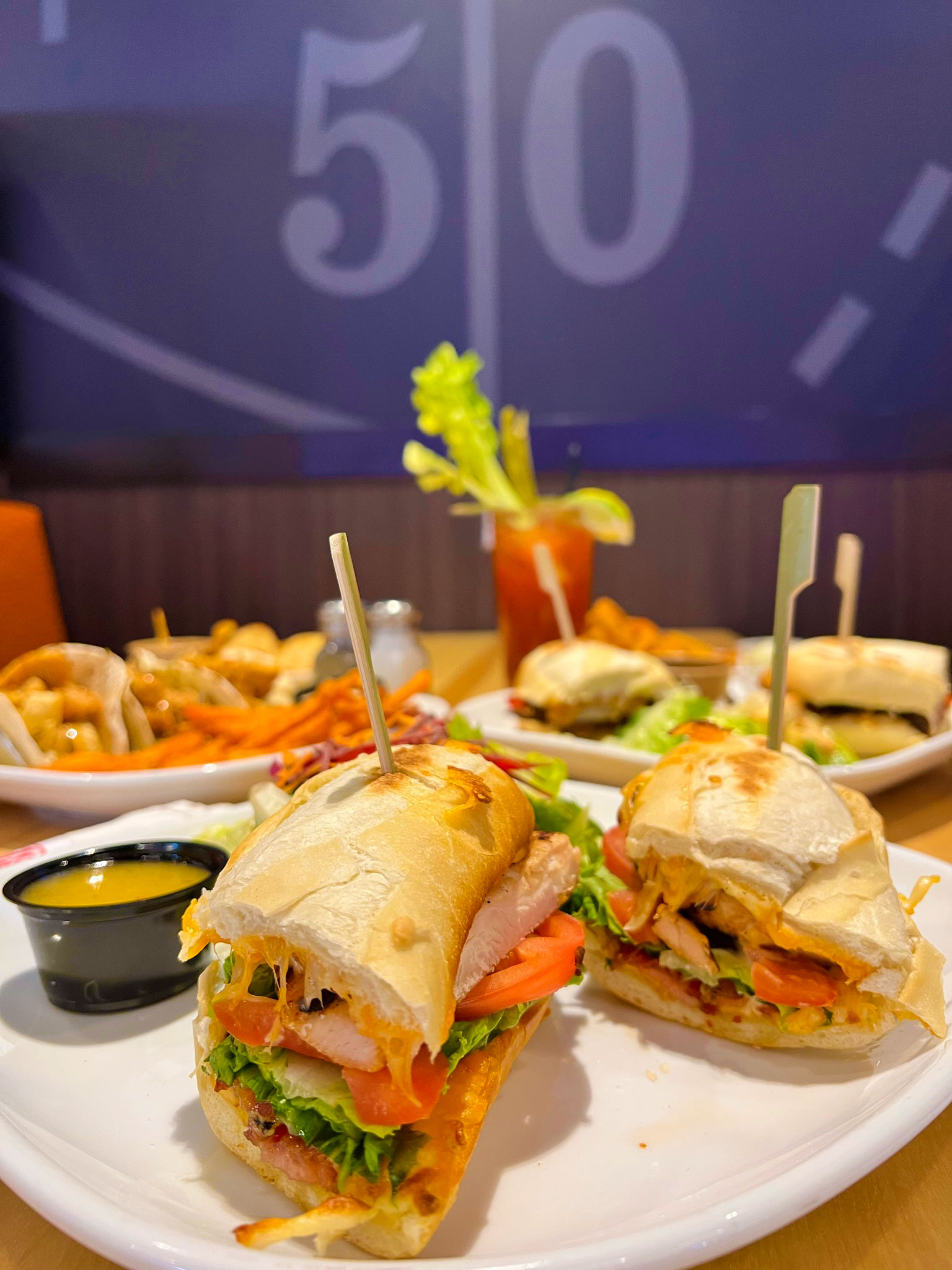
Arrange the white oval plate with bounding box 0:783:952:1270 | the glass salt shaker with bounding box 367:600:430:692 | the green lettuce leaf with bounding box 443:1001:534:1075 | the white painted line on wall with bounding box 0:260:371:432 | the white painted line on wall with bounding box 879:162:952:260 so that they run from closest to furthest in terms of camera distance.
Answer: the white oval plate with bounding box 0:783:952:1270
the green lettuce leaf with bounding box 443:1001:534:1075
the glass salt shaker with bounding box 367:600:430:692
the white painted line on wall with bounding box 879:162:952:260
the white painted line on wall with bounding box 0:260:371:432

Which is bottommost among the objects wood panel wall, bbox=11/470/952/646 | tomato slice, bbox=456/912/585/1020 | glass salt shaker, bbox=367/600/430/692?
wood panel wall, bbox=11/470/952/646

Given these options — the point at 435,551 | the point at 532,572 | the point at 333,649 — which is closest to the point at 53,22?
the point at 435,551

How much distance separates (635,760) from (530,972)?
41.1 inches

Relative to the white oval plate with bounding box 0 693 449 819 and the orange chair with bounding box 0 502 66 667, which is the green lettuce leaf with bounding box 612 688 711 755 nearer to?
the white oval plate with bounding box 0 693 449 819

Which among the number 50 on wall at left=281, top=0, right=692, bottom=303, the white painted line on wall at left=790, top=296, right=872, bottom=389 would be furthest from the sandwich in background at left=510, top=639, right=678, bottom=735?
the number 50 on wall at left=281, top=0, right=692, bottom=303

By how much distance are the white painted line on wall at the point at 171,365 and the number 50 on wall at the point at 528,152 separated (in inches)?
32.6

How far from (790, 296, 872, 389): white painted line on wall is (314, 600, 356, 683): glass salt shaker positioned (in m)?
4.01

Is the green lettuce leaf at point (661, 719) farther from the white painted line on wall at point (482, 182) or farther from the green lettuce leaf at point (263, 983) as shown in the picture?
the white painted line on wall at point (482, 182)

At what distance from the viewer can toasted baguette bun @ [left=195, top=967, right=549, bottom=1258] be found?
930mm

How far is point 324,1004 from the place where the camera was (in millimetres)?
1072

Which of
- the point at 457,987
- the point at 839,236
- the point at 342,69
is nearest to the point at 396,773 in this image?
the point at 457,987

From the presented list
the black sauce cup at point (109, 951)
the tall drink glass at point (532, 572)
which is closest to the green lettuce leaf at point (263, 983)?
the black sauce cup at point (109, 951)

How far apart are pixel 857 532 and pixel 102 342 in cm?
531

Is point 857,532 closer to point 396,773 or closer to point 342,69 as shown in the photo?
point 342,69
